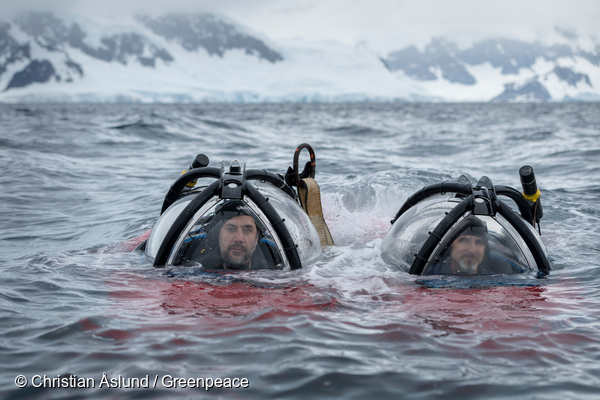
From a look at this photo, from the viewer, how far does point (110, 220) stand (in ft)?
31.2

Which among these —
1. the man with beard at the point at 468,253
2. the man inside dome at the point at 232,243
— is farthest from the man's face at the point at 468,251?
the man inside dome at the point at 232,243

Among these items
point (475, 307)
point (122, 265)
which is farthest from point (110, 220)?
point (475, 307)

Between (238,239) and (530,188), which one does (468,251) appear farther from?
(238,239)

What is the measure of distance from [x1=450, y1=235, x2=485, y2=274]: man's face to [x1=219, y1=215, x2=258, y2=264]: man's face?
1785mm

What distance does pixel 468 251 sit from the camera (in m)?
4.92

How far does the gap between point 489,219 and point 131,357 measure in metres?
3.24

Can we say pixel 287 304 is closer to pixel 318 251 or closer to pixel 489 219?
pixel 318 251

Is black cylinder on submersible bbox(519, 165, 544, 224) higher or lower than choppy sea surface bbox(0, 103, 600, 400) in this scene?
higher

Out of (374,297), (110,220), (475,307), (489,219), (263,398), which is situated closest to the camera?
(263,398)

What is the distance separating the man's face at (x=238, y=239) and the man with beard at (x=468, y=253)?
1.67 metres

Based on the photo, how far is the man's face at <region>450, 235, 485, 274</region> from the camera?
4.89 metres

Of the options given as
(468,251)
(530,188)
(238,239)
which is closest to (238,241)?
→ (238,239)

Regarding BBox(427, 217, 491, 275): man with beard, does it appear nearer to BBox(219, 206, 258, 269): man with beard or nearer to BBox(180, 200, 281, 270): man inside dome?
BBox(180, 200, 281, 270): man inside dome

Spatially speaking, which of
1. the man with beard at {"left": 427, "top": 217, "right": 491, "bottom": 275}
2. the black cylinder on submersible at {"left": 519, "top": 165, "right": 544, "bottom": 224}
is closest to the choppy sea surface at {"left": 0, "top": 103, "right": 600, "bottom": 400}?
the man with beard at {"left": 427, "top": 217, "right": 491, "bottom": 275}
